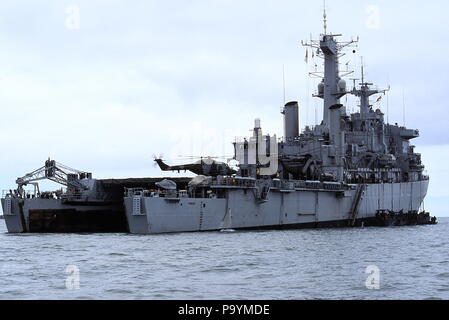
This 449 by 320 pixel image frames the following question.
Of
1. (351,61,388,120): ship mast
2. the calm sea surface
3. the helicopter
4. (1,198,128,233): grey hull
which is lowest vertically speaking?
the calm sea surface

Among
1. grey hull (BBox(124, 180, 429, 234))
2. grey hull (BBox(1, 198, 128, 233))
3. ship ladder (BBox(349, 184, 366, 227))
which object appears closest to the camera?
grey hull (BBox(124, 180, 429, 234))

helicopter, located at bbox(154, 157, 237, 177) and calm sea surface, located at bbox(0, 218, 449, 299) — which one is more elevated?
helicopter, located at bbox(154, 157, 237, 177)

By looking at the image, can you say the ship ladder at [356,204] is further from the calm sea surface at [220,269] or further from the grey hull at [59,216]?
the calm sea surface at [220,269]

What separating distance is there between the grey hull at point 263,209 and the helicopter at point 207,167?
404cm

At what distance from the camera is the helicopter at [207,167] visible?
65.2 m

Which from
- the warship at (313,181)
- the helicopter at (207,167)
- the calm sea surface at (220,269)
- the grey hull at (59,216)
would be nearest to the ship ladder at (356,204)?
the warship at (313,181)

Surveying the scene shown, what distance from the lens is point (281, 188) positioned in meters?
65.6

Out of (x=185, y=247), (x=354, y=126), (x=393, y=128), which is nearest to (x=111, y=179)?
(x=185, y=247)

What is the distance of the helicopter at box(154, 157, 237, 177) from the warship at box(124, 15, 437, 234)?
109mm

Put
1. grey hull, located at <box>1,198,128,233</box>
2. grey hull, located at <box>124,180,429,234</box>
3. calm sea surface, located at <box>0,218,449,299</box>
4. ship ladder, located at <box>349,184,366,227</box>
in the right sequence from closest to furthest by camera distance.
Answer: calm sea surface, located at <box>0,218,449,299</box>, grey hull, located at <box>124,180,429,234</box>, grey hull, located at <box>1,198,128,233</box>, ship ladder, located at <box>349,184,366,227</box>

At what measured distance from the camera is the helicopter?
6519 centimetres

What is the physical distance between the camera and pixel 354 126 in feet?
286

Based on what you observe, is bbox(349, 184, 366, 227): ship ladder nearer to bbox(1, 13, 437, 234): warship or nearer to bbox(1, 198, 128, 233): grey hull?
bbox(1, 13, 437, 234): warship

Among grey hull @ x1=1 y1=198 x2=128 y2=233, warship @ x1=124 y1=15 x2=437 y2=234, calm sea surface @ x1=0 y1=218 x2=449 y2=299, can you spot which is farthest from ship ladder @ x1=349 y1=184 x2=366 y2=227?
calm sea surface @ x1=0 y1=218 x2=449 y2=299
